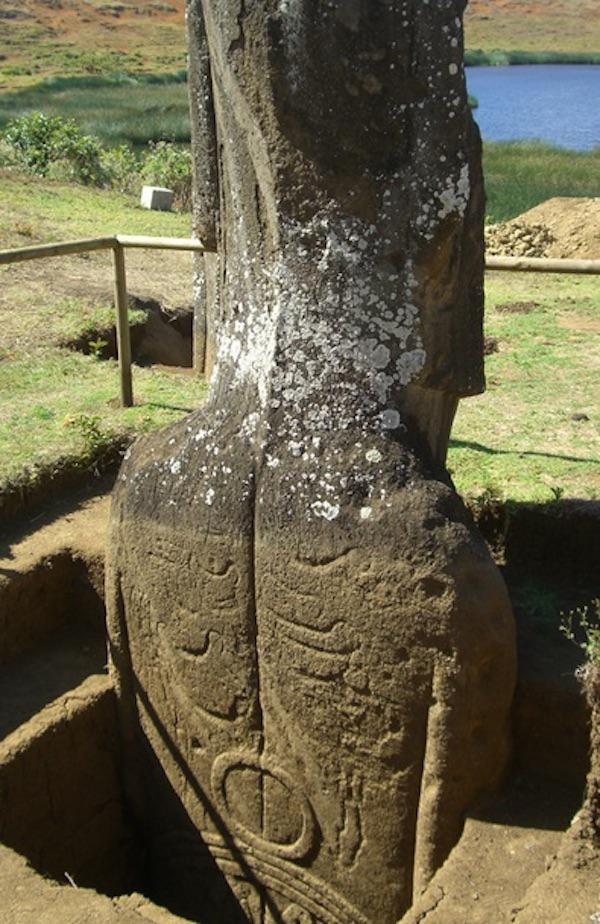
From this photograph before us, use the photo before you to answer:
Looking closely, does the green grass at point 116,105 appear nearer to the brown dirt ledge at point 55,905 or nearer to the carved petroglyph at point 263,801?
the carved petroglyph at point 263,801

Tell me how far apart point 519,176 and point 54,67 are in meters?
33.7

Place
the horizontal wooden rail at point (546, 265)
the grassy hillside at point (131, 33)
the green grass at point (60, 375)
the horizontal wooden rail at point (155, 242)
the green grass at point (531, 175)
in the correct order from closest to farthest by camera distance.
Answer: the horizontal wooden rail at point (546, 265) → the green grass at point (60, 375) → the horizontal wooden rail at point (155, 242) → the green grass at point (531, 175) → the grassy hillside at point (131, 33)

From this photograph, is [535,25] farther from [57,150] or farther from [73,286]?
[73,286]

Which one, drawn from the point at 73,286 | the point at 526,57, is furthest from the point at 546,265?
the point at 526,57

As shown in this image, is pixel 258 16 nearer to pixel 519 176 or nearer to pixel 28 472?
pixel 28 472

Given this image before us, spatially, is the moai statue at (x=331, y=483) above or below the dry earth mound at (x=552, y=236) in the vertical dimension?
above

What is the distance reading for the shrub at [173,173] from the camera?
45.6 ft

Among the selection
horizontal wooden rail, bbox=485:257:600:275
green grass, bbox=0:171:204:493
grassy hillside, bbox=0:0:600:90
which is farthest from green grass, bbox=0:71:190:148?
horizontal wooden rail, bbox=485:257:600:275

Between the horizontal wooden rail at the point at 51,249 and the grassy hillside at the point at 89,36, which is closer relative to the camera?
the horizontal wooden rail at the point at 51,249

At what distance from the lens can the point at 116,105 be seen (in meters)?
30.2

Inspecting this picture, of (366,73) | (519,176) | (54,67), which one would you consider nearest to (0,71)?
(54,67)

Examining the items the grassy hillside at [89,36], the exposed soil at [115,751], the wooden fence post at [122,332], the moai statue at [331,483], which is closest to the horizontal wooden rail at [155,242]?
the wooden fence post at [122,332]

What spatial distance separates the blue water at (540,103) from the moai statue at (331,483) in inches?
909

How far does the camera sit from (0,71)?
45125 millimetres
